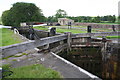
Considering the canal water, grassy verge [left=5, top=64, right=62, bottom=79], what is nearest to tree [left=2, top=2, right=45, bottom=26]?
the canal water

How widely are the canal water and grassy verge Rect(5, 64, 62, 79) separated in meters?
6.91

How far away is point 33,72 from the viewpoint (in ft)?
20.8

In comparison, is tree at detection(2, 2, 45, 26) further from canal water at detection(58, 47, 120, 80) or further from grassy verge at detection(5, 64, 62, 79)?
grassy verge at detection(5, 64, 62, 79)

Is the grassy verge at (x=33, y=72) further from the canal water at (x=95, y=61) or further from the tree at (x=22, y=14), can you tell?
Answer: the tree at (x=22, y=14)

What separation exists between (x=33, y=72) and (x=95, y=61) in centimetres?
942

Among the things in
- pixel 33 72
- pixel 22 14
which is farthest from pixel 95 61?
pixel 22 14

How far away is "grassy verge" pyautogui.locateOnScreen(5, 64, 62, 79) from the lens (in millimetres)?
5915

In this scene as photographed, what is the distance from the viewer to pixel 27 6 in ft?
194

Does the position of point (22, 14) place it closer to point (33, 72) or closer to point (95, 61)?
point (95, 61)

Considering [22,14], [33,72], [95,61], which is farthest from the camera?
[22,14]

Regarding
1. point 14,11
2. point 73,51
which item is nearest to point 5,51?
point 73,51

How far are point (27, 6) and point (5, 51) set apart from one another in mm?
57586

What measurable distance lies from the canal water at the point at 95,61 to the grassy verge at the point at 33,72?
691 cm

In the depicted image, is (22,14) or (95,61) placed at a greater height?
(22,14)
